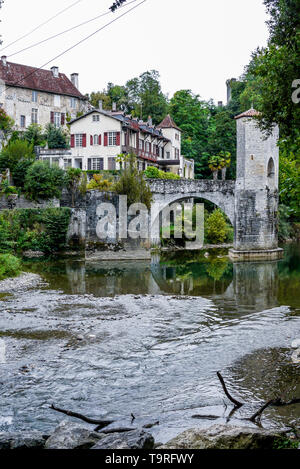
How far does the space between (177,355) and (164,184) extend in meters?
23.4

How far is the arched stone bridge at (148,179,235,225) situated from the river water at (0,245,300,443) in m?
12.2

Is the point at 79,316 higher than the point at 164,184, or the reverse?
the point at 164,184

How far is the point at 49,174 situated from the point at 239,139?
39.0 feet

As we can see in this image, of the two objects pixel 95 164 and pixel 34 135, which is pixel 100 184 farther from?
pixel 34 135

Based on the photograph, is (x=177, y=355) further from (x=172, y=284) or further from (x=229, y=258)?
(x=229, y=258)

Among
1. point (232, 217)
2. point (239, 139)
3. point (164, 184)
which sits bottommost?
point (232, 217)

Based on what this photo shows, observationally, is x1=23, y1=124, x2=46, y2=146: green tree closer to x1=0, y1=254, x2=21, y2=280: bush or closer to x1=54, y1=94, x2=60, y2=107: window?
x1=54, y1=94, x2=60, y2=107: window

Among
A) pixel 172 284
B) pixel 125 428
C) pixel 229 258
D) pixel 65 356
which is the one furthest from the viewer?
pixel 229 258

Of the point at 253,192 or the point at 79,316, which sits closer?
the point at 79,316

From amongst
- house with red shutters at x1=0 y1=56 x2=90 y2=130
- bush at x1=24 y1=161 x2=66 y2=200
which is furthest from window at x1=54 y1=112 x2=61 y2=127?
bush at x1=24 y1=161 x2=66 y2=200

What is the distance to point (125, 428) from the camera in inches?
233

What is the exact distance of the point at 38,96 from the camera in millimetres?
49938
